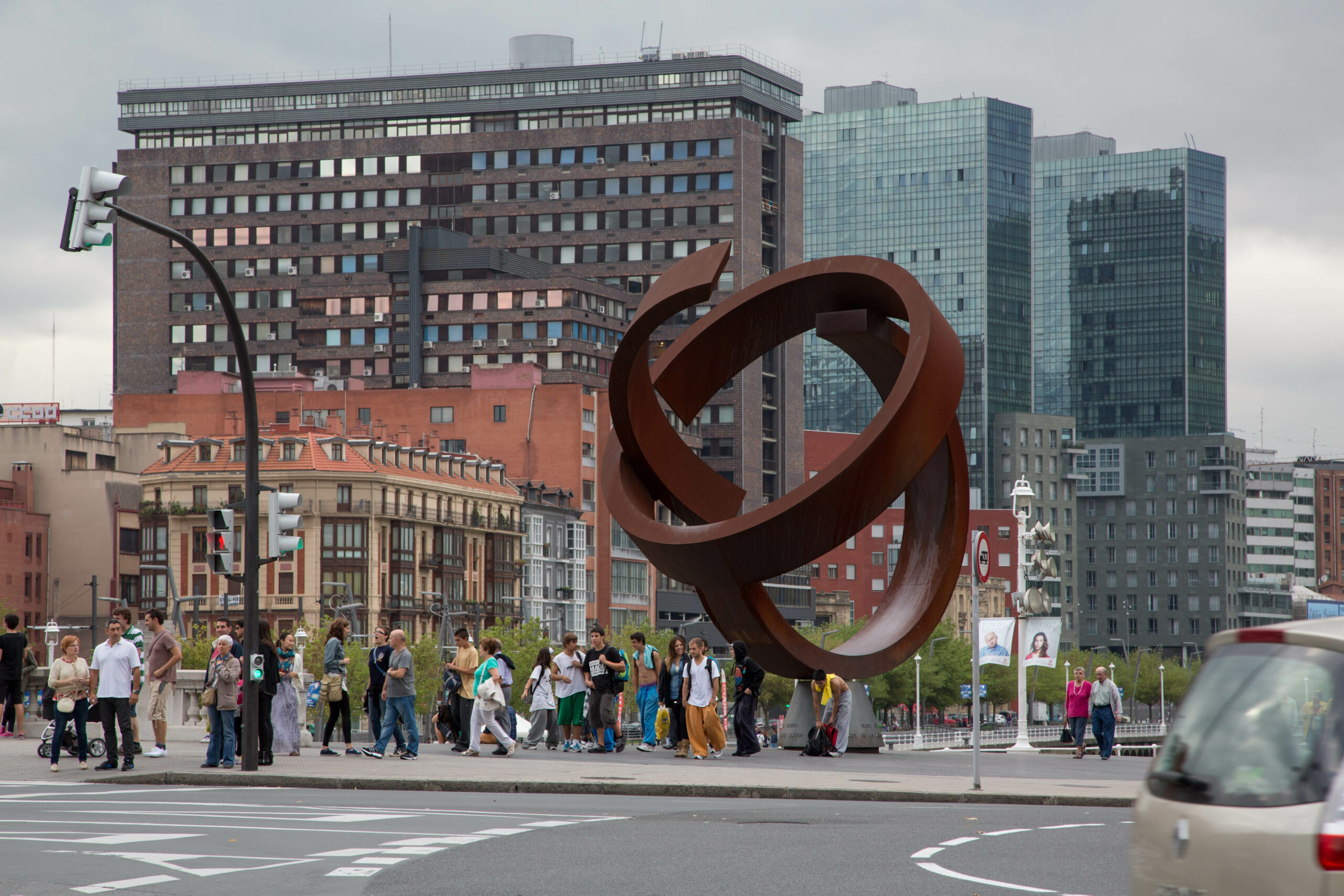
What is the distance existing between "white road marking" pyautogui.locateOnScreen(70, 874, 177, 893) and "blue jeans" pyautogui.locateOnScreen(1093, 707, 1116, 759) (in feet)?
70.5

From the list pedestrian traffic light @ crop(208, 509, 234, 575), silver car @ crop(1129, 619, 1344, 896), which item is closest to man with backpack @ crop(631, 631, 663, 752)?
pedestrian traffic light @ crop(208, 509, 234, 575)

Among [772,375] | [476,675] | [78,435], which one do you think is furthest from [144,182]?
[476,675]

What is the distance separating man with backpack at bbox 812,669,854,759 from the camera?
27938 millimetres

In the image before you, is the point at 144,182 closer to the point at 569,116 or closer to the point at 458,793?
the point at 569,116

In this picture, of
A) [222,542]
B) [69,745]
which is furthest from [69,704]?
[222,542]

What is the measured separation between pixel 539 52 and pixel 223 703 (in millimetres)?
128155

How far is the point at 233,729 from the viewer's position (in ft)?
74.3

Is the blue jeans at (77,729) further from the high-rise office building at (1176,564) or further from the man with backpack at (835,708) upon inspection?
the high-rise office building at (1176,564)

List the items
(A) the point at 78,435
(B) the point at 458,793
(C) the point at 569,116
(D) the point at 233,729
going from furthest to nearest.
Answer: (C) the point at 569,116 → (A) the point at 78,435 → (D) the point at 233,729 → (B) the point at 458,793

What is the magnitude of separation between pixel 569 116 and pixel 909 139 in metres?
73.0

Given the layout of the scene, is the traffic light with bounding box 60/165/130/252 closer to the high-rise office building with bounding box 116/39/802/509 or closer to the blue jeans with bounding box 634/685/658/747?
the blue jeans with bounding box 634/685/658/747

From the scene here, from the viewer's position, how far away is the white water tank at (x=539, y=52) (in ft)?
476

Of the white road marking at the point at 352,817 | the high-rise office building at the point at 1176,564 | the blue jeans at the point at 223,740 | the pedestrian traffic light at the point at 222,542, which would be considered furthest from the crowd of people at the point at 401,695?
the high-rise office building at the point at 1176,564

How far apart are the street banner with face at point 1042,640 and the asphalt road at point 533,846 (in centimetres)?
2326
